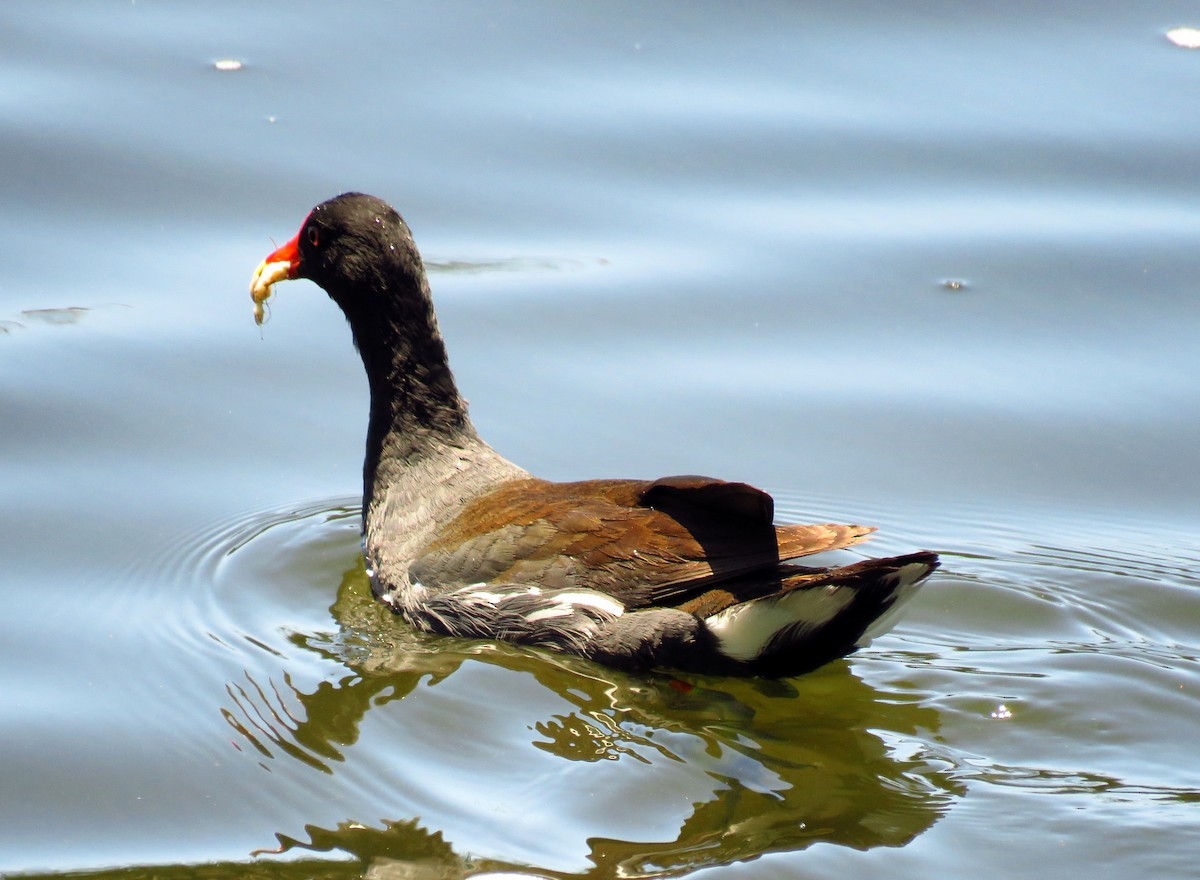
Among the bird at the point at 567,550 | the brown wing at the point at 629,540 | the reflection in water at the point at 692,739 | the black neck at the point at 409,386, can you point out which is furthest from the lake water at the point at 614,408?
the black neck at the point at 409,386

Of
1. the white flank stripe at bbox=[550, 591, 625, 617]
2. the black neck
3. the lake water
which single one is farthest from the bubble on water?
the white flank stripe at bbox=[550, 591, 625, 617]

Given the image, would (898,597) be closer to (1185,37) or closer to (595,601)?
(595,601)

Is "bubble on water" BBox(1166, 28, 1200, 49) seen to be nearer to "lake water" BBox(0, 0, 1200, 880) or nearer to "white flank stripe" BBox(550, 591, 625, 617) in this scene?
"lake water" BBox(0, 0, 1200, 880)

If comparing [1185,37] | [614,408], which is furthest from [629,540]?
[1185,37]

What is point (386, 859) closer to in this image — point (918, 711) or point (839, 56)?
point (918, 711)

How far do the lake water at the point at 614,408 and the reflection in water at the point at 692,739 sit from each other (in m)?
0.02

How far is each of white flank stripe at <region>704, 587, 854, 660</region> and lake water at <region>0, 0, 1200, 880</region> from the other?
191mm

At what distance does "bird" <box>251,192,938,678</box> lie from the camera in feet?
14.8

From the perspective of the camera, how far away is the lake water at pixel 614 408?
4039 millimetres

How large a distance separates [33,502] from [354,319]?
1335 mm

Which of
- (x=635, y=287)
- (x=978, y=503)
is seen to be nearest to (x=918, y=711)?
(x=978, y=503)

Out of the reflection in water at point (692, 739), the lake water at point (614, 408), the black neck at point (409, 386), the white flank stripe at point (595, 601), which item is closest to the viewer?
the reflection in water at point (692, 739)

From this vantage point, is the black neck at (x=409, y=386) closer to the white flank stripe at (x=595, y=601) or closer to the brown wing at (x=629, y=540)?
the brown wing at (x=629, y=540)

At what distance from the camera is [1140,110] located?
8414 millimetres
